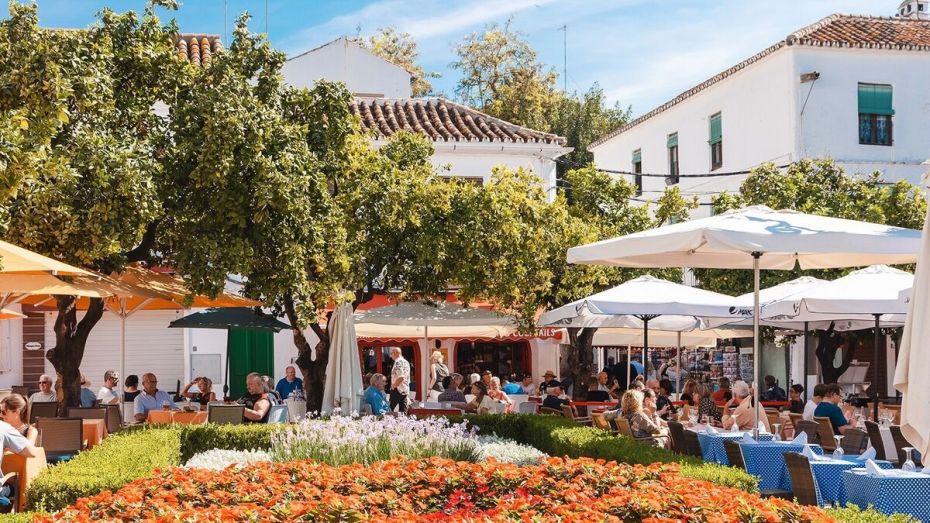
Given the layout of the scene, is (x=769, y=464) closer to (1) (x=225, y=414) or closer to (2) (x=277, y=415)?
(1) (x=225, y=414)

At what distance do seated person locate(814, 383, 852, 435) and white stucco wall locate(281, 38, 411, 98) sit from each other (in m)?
20.6

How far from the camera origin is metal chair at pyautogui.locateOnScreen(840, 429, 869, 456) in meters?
11.3

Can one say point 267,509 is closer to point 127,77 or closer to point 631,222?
point 127,77

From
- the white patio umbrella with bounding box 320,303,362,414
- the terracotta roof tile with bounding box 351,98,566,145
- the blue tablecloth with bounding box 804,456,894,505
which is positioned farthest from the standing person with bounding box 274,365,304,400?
the blue tablecloth with bounding box 804,456,894,505

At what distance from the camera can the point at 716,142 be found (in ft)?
115

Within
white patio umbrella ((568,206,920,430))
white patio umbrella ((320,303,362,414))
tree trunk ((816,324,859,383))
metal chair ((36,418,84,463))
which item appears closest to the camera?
white patio umbrella ((568,206,920,430))

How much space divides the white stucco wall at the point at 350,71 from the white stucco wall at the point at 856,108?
1156cm

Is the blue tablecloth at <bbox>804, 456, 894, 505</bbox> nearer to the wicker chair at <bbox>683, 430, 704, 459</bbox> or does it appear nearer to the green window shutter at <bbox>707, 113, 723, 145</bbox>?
the wicker chair at <bbox>683, 430, 704, 459</bbox>

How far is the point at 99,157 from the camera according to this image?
548 inches

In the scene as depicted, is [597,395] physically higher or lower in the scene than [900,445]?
lower

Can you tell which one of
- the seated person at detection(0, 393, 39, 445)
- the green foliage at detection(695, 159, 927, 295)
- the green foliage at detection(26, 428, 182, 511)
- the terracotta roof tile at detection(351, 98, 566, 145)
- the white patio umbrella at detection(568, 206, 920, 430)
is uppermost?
the terracotta roof tile at detection(351, 98, 566, 145)

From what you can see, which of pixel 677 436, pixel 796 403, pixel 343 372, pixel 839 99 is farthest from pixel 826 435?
pixel 839 99

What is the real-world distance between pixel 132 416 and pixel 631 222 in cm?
1244

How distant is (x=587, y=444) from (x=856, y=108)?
74.1ft
